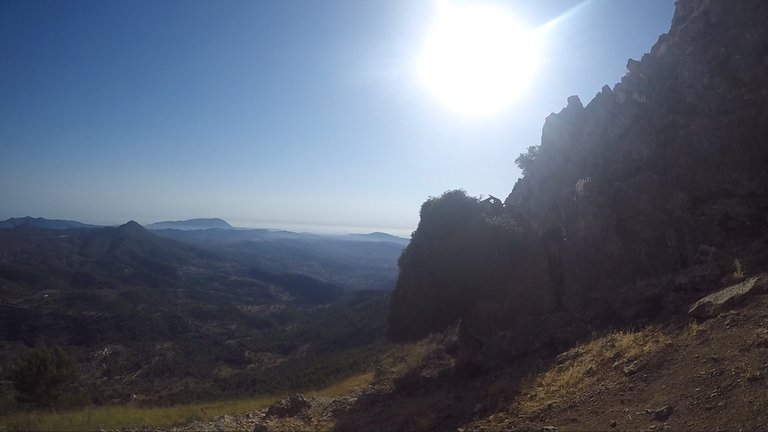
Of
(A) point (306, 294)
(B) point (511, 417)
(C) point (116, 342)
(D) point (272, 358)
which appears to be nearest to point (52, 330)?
(C) point (116, 342)

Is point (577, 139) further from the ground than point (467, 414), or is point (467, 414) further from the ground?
point (577, 139)

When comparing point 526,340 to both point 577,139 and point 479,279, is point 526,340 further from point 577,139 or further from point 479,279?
point 577,139

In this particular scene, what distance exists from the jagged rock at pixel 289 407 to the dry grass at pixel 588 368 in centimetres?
826

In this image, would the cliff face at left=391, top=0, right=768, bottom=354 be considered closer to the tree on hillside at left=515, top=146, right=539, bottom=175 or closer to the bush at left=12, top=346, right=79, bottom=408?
the tree on hillside at left=515, top=146, right=539, bottom=175

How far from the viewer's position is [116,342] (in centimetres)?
9144

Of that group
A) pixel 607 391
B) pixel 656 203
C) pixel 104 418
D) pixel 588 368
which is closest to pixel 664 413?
pixel 607 391

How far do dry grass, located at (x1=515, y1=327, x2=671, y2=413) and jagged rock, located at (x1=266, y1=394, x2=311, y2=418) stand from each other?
826 centimetres

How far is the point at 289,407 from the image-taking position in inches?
637

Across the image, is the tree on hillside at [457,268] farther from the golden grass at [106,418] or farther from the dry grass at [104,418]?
the dry grass at [104,418]

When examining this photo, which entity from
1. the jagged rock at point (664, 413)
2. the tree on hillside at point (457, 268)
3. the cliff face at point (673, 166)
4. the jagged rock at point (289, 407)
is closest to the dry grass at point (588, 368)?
the jagged rock at point (664, 413)

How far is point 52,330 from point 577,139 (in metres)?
108

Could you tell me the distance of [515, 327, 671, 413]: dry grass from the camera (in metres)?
11.0

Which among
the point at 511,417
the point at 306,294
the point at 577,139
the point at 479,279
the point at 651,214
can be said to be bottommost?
the point at 306,294

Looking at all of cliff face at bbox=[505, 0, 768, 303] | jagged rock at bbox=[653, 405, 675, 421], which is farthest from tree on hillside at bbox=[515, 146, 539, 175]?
jagged rock at bbox=[653, 405, 675, 421]
